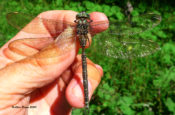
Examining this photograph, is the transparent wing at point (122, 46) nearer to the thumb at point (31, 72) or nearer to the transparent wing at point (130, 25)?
the transparent wing at point (130, 25)

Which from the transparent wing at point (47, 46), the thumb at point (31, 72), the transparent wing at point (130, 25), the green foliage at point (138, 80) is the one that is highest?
the transparent wing at point (130, 25)

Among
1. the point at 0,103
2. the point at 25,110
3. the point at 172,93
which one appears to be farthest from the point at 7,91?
the point at 172,93

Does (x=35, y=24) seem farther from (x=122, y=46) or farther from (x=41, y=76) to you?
(x=122, y=46)

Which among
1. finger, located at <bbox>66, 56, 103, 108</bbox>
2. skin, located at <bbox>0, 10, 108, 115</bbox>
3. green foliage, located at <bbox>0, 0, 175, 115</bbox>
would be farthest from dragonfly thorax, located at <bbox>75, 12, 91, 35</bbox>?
green foliage, located at <bbox>0, 0, 175, 115</bbox>

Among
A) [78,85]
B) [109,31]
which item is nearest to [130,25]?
[109,31]

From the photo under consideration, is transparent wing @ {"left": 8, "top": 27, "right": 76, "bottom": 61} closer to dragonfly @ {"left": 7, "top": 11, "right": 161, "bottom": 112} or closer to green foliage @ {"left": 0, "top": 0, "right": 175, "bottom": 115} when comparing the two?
dragonfly @ {"left": 7, "top": 11, "right": 161, "bottom": 112}

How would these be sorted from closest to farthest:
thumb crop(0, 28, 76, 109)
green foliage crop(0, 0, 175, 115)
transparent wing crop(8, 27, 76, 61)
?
1. thumb crop(0, 28, 76, 109)
2. transparent wing crop(8, 27, 76, 61)
3. green foliage crop(0, 0, 175, 115)

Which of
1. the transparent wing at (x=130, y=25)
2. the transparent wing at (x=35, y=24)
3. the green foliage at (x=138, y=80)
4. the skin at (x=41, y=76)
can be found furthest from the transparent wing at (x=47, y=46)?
the green foliage at (x=138, y=80)
